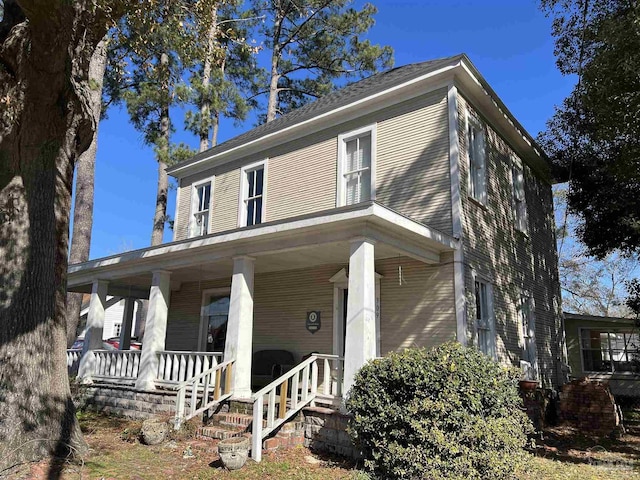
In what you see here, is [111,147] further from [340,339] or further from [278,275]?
[340,339]

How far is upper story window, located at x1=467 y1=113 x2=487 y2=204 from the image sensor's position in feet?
32.4

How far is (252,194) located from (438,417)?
8207 mm

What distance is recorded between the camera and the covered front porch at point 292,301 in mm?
7035

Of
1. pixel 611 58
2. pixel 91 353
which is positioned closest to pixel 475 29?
pixel 611 58

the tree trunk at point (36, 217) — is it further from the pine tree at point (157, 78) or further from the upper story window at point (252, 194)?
the upper story window at point (252, 194)

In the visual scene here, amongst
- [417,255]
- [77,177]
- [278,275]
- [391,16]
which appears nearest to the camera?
[417,255]

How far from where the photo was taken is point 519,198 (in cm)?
1188

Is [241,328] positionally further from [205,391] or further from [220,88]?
[220,88]

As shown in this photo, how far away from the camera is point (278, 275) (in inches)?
432

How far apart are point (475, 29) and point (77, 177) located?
45.0 feet

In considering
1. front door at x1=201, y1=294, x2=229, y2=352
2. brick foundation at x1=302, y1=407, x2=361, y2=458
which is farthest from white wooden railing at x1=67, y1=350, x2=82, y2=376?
brick foundation at x1=302, y1=407, x2=361, y2=458

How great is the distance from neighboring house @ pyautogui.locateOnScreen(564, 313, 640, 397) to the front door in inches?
440

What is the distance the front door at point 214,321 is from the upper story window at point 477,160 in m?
6.54

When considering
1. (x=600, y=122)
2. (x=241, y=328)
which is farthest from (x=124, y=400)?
(x=600, y=122)
